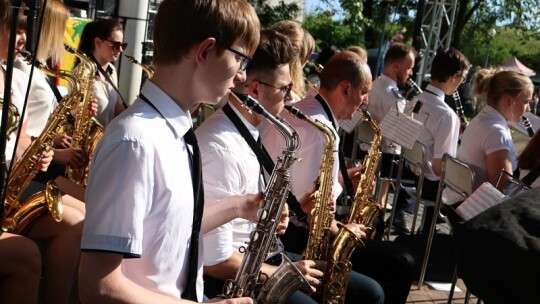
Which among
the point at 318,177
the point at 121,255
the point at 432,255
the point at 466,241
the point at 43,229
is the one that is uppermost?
the point at 466,241

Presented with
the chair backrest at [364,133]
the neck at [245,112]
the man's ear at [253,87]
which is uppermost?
the man's ear at [253,87]

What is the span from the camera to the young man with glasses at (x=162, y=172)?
1924 millimetres

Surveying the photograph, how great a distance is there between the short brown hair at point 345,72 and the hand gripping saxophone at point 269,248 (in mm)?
1300

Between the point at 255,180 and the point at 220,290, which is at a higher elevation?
the point at 255,180

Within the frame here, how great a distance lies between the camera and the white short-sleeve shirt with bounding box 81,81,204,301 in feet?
6.30

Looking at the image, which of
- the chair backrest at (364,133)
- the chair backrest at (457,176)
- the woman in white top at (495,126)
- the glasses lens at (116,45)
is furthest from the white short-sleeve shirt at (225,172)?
the chair backrest at (364,133)

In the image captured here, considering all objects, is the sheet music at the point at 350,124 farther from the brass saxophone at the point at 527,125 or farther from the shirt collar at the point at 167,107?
the shirt collar at the point at 167,107

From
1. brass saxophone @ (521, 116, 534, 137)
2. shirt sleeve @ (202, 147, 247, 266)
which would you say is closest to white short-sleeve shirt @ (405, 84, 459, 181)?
brass saxophone @ (521, 116, 534, 137)

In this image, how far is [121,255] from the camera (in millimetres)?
1929

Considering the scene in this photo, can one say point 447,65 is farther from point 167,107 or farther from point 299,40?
point 167,107

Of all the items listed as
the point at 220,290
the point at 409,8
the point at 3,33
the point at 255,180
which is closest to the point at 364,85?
the point at 255,180

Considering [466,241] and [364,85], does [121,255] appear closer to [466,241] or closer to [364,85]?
[466,241]

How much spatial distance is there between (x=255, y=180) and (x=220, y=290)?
19.8 inches

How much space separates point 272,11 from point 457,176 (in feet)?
38.4
